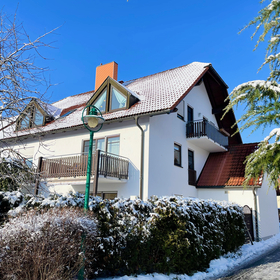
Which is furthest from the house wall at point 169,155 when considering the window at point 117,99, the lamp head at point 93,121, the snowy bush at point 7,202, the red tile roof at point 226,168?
the snowy bush at point 7,202

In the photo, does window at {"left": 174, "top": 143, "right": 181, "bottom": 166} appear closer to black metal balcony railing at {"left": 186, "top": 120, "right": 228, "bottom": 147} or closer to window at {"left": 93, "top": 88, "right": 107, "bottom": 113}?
black metal balcony railing at {"left": 186, "top": 120, "right": 228, "bottom": 147}

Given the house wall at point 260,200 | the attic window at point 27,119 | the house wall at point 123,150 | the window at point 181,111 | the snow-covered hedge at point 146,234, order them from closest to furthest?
the snow-covered hedge at point 146,234 < the attic window at point 27,119 < the house wall at point 123,150 < the house wall at point 260,200 < the window at point 181,111

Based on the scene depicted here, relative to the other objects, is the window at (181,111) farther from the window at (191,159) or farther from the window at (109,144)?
the window at (109,144)

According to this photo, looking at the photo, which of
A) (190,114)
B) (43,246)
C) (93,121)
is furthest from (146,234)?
(190,114)

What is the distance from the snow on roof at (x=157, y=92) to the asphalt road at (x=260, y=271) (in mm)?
7182

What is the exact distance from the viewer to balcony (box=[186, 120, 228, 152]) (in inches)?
683

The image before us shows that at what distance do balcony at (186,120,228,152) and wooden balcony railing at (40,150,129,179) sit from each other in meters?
5.34

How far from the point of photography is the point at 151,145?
46.1ft

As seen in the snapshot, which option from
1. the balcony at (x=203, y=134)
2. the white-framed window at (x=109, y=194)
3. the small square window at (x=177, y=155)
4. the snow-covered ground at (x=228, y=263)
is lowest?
the snow-covered ground at (x=228, y=263)

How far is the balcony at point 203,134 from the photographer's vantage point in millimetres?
17341

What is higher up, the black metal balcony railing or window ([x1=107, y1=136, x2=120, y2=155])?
the black metal balcony railing

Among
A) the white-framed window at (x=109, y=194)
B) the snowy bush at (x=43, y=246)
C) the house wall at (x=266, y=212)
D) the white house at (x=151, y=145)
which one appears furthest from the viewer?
the house wall at (x=266, y=212)

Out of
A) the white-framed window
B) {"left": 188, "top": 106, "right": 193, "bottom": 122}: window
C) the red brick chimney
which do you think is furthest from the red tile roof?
the red brick chimney

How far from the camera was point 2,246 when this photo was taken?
4906mm
